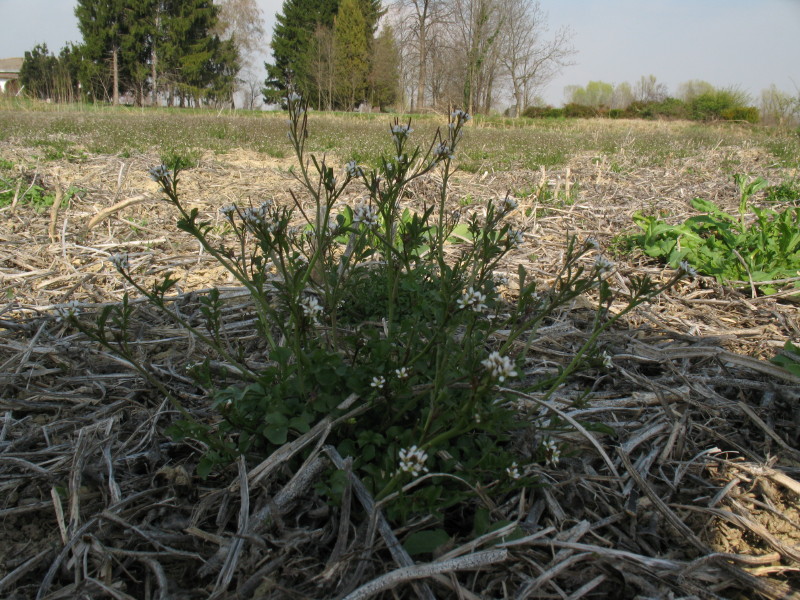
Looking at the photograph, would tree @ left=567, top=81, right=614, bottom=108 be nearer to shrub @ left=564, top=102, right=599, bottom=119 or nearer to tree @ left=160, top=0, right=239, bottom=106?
shrub @ left=564, top=102, right=599, bottom=119

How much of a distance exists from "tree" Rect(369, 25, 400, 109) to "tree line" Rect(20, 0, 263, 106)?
44.8 feet

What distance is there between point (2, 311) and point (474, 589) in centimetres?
264

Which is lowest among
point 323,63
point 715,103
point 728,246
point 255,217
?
point 728,246

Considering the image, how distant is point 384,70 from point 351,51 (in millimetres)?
3691

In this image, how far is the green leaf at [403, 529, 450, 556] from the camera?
1.23 m

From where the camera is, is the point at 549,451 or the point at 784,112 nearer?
the point at 549,451

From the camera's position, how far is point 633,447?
1.67 metres

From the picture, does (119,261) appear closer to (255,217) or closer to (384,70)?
(255,217)

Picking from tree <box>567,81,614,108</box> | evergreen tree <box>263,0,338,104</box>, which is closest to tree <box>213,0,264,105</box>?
evergreen tree <box>263,0,338,104</box>

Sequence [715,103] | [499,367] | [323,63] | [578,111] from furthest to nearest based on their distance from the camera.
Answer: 1. [323,63]
2. [715,103]
3. [578,111]
4. [499,367]

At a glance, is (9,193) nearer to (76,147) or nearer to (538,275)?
(76,147)

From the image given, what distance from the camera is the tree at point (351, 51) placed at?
44.6 meters

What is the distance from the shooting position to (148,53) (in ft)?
151

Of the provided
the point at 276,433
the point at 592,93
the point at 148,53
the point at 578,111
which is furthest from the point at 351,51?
the point at 276,433
